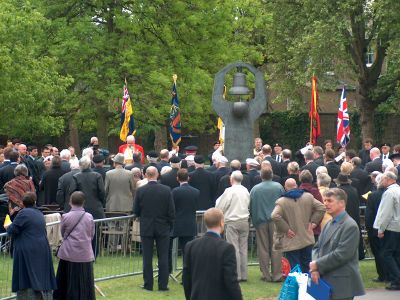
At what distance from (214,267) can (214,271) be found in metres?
0.04

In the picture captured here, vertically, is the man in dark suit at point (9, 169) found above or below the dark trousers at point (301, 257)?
above

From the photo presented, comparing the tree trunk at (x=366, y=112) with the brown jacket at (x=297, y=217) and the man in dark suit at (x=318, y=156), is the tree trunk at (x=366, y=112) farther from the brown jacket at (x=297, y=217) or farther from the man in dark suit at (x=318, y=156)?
the brown jacket at (x=297, y=217)

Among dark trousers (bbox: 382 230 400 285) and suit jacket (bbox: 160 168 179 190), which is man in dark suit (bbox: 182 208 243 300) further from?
suit jacket (bbox: 160 168 179 190)

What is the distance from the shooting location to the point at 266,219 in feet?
54.1

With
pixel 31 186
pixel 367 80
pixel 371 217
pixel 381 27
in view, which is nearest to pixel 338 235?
pixel 371 217

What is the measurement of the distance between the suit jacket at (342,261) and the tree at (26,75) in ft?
81.9

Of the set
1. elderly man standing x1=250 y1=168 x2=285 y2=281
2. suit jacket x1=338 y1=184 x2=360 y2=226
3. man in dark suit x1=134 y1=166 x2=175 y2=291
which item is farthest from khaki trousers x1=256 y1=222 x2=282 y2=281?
man in dark suit x1=134 y1=166 x2=175 y2=291

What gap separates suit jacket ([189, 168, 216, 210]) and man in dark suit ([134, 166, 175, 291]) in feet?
11.1

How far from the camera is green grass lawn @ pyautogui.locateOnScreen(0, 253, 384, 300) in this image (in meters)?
14.6

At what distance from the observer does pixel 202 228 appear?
17.9m

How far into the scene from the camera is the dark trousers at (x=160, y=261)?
50.9 ft

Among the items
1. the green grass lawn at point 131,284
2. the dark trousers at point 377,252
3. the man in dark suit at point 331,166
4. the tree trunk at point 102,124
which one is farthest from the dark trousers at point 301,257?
the tree trunk at point 102,124

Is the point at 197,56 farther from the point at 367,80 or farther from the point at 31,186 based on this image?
the point at 31,186

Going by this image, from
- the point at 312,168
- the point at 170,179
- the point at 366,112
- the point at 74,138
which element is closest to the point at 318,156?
the point at 312,168
